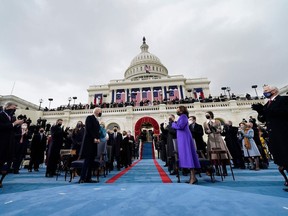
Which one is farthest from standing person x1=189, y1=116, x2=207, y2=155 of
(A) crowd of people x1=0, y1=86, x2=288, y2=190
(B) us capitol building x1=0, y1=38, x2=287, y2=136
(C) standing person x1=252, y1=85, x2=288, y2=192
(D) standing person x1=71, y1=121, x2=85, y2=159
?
(D) standing person x1=71, y1=121, x2=85, y2=159

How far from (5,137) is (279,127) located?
609cm

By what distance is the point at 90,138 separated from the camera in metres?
4.01

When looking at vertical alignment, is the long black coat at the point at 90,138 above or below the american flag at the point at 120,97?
below

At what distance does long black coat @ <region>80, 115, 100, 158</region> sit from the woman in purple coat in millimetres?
2181

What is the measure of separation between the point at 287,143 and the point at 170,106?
18659 mm

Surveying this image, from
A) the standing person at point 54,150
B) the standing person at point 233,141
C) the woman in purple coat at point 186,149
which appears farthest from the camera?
the standing person at point 233,141

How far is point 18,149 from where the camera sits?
21.7 feet

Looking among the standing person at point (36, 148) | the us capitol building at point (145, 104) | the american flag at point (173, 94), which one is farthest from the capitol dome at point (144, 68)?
the standing person at point (36, 148)

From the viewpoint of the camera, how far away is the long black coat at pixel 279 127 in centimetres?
286

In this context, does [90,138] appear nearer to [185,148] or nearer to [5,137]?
[5,137]

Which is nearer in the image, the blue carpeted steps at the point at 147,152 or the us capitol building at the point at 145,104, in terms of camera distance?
the blue carpeted steps at the point at 147,152

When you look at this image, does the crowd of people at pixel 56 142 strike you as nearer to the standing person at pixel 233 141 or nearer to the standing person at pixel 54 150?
the standing person at pixel 54 150

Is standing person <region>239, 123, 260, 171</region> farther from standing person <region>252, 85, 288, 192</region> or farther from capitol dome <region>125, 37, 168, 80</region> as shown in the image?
capitol dome <region>125, 37, 168, 80</region>

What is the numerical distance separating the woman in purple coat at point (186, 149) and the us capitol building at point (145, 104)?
18.5 feet
